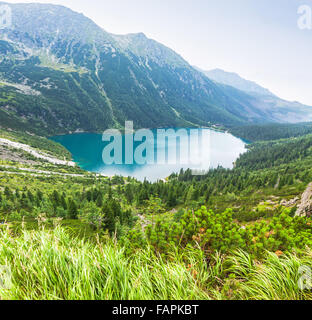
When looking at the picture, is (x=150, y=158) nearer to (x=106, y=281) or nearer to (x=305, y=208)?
(x=305, y=208)

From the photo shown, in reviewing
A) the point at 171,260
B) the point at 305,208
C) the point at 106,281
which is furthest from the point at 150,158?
the point at 106,281

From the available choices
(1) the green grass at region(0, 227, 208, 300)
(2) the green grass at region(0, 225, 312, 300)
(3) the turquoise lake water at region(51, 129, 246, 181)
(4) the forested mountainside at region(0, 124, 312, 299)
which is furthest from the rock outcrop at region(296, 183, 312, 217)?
(3) the turquoise lake water at region(51, 129, 246, 181)

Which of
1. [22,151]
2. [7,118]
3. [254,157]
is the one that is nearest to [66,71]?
[7,118]

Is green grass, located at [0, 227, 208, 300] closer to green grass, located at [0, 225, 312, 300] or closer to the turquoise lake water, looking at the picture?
green grass, located at [0, 225, 312, 300]

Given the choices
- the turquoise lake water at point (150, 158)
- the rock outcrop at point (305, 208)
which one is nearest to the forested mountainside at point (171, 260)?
the rock outcrop at point (305, 208)

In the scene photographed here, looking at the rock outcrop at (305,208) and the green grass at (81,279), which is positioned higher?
the green grass at (81,279)

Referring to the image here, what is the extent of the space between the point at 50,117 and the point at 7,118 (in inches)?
1309

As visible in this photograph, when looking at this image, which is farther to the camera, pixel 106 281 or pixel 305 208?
pixel 305 208

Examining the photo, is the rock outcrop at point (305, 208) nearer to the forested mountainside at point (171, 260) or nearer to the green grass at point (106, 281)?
the forested mountainside at point (171, 260)

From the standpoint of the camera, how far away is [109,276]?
213 cm

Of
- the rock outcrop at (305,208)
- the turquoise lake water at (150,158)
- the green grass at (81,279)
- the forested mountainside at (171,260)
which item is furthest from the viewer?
the turquoise lake water at (150,158)

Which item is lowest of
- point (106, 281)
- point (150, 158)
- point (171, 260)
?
point (171, 260)
